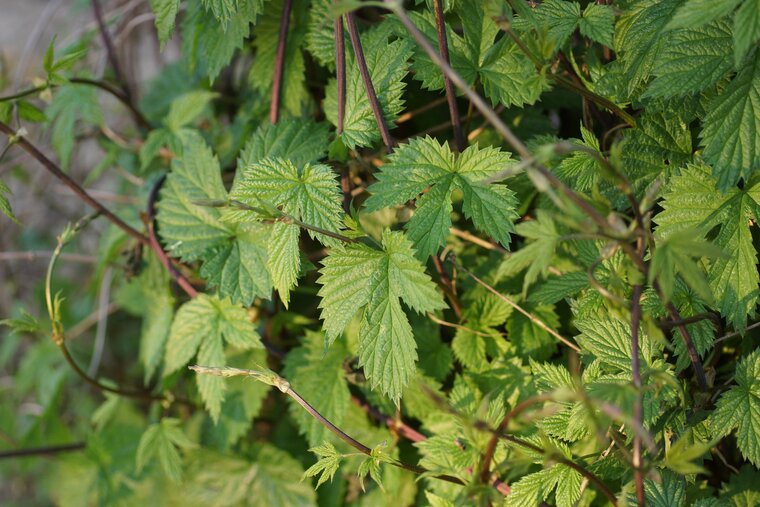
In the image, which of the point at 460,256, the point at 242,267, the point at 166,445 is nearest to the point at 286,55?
the point at 242,267

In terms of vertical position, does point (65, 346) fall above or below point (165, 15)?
below

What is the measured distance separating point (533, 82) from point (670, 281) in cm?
48

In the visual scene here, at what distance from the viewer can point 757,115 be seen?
1029 mm

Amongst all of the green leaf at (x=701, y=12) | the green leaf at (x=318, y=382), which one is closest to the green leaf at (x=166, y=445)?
the green leaf at (x=318, y=382)

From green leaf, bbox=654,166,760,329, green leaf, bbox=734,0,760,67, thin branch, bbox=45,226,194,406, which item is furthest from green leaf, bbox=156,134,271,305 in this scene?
green leaf, bbox=734,0,760,67

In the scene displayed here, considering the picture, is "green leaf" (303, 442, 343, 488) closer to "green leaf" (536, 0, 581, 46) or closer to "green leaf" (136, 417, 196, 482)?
"green leaf" (136, 417, 196, 482)

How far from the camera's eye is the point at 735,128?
104 cm

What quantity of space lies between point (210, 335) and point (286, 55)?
0.68 metres

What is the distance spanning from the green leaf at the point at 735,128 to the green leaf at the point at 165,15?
1022mm

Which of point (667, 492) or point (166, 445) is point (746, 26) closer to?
point (667, 492)

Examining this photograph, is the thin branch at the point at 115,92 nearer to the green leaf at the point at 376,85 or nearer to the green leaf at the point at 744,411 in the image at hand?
the green leaf at the point at 376,85

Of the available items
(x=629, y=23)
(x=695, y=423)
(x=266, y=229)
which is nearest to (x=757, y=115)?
(x=629, y=23)

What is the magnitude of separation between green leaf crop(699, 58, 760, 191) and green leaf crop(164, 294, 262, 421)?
3.12 ft

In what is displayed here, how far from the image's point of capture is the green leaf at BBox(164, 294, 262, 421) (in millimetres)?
1440
